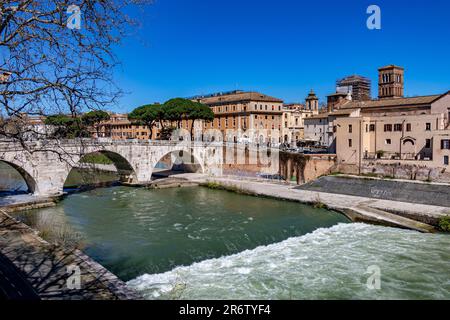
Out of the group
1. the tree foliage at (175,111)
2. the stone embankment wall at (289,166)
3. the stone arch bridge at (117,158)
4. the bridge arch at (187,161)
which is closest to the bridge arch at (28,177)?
the stone arch bridge at (117,158)

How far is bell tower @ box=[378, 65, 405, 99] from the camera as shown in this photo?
187 feet

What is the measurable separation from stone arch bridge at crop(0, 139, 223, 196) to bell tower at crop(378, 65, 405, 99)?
93.5 feet

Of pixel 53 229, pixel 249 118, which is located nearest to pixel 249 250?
pixel 53 229

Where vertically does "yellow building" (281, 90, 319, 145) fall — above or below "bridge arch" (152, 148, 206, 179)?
above

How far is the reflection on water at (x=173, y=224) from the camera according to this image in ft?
52.5

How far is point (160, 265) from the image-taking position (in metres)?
14.8

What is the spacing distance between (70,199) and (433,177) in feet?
95.1

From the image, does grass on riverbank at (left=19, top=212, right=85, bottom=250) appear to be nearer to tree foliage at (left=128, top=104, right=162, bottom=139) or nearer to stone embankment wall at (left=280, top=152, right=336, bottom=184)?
stone embankment wall at (left=280, top=152, right=336, bottom=184)

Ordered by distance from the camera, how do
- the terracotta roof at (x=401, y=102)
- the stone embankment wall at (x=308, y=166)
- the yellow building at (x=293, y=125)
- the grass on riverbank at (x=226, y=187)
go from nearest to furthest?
the grass on riverbank at (x=226, y=187), the terracotta roof at (x=401, y=102), the stone embankment wall at (x=308, y=166), the yellow building at (x=293, y=125)

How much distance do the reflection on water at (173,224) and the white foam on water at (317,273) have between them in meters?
1.21

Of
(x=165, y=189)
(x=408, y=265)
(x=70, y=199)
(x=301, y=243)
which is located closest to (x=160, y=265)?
(x=301, y=243)

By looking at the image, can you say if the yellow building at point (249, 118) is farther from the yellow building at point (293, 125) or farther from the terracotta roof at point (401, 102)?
the terracotta roof at point (401, 102)

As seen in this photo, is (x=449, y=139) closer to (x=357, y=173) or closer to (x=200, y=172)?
(x=357, y=173)

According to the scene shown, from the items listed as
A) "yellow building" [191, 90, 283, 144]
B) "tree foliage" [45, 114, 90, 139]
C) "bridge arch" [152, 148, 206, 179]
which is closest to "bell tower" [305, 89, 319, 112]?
"yellow building" [191, 90, 283, 144]
